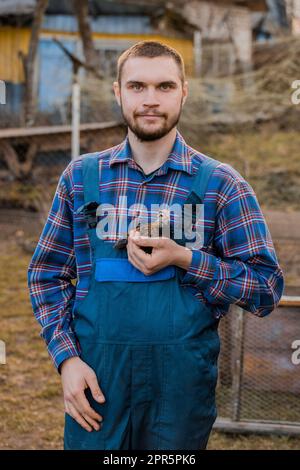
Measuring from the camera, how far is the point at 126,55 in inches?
82.6

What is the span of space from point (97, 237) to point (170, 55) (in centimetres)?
63

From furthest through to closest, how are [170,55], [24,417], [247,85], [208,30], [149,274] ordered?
[208,30] < [247,85] < [24,417] < [170,55] < [149,274]

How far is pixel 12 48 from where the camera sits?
17.6 metres

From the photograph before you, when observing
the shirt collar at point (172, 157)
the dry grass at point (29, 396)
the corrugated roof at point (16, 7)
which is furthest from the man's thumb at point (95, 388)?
the corrugated roof at point (16, 7)

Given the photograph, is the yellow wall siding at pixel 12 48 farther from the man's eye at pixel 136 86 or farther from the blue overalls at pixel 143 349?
the blue overalls at pixel 143 349

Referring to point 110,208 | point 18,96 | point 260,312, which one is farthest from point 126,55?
point 18,96

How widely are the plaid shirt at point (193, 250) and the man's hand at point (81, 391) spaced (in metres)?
0.04

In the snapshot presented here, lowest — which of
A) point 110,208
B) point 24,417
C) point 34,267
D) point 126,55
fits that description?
point 24,417

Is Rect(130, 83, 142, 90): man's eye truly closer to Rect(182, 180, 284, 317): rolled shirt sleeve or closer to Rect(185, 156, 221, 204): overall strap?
Rect(185, 156, 221, 204): overall strap

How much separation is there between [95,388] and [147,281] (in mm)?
375

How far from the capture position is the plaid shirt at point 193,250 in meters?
2.04

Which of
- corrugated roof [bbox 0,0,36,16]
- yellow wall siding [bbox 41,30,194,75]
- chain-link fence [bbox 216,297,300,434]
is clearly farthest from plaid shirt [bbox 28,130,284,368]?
corrugated roof [bbox 0,0,36,16]

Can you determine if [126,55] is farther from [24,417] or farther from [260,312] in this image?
[24,417]

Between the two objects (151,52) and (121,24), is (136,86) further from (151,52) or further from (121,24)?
(121,24)
